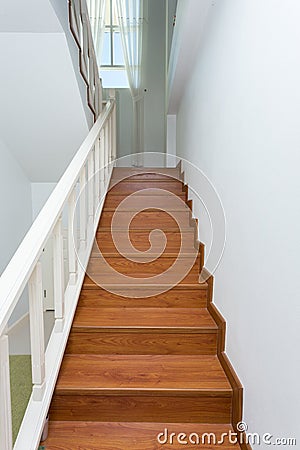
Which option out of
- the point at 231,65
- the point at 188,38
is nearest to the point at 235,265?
the point at 231,65

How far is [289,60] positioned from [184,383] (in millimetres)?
1445

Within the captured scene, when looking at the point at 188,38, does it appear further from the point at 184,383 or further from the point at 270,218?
the point at 184,383

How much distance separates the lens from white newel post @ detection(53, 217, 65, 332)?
1864mm

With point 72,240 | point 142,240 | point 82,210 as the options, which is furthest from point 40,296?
point 142,240

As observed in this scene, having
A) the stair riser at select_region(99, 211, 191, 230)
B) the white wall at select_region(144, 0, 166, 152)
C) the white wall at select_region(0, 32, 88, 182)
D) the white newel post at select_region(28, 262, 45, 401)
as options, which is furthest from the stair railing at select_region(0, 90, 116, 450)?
the white wall at select_region(144, 0, 166, 152)

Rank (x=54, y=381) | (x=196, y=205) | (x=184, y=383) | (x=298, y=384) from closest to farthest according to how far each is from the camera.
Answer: (x=298, y=384) → (x=54, y=381) → (x=184, y=383) → (x=196, y=205)

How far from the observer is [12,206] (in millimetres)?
3971

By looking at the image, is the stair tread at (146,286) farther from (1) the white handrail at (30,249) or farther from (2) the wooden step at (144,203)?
(2) the wooden step at (144,203)

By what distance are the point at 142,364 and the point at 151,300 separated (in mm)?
516

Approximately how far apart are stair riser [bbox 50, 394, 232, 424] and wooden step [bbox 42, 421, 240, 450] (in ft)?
0.08

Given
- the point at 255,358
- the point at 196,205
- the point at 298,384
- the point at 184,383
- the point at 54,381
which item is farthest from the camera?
the point at 196,205

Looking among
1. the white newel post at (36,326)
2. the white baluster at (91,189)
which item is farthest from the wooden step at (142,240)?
the white newel post at (36,326)

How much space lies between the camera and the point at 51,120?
332cm

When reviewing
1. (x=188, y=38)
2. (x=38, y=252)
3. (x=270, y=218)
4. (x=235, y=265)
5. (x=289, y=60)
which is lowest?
(x=235, y=265)
